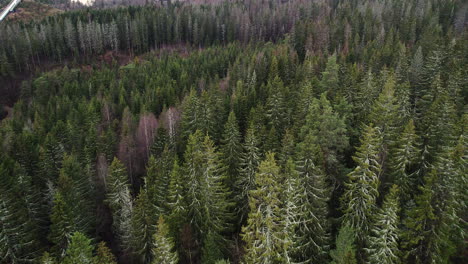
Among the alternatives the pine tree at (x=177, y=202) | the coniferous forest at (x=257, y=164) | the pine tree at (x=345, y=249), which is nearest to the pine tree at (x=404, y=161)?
the coniferous forest at (x=257, y=164)

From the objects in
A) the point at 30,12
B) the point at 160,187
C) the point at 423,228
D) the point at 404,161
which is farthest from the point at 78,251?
the point at 30,12

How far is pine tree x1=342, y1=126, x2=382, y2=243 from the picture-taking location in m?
24.5

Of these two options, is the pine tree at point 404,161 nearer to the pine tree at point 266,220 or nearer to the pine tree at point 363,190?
the pine tree at point 363,190

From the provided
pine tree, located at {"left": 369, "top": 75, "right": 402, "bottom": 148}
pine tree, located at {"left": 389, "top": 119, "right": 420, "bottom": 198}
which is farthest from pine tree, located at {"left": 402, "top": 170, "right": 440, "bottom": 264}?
pine tree, located at {"left": 369, "top": 75, "right": 402, "bottom": 148}

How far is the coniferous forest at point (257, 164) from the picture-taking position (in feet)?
78.5

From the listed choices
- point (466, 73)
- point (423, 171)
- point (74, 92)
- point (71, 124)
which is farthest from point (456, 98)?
point (74, 92)

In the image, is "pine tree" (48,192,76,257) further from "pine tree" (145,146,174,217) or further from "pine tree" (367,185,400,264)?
"pine tree" (367,185,400,264)

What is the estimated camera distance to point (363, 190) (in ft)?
81.6

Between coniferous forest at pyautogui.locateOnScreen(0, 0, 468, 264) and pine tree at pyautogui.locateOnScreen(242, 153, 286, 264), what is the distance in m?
0.10

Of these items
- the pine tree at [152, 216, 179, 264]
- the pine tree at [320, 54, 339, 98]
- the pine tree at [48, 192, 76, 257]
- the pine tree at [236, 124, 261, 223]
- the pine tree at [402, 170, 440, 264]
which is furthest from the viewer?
the pine tree at [320, 54, 339, 98]

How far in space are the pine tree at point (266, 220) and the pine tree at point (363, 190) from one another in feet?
23.8

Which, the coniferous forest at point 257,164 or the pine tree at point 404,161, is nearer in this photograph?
the coniferous forest at point 257,164

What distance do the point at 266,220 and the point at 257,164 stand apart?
42.7 ft

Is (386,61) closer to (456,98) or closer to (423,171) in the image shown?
(456,98)
